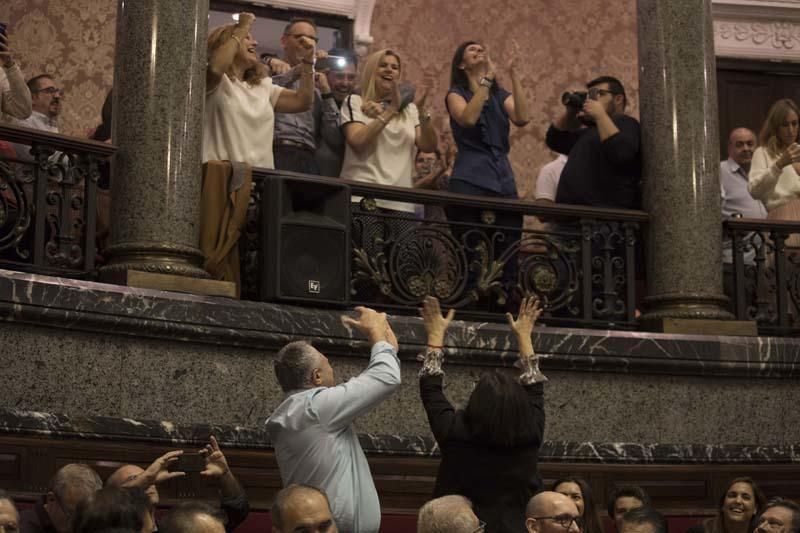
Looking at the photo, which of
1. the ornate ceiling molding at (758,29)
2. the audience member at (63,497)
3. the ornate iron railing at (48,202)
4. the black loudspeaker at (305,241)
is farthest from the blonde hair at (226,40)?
the ornate ceiling molding at (758,29)

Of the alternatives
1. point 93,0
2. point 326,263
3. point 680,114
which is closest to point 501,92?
point 680,114

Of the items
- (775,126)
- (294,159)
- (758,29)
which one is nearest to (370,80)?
(294,159)

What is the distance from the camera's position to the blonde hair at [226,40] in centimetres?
804

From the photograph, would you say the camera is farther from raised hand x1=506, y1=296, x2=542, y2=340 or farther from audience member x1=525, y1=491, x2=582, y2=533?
audience member x1=525, y1=491, x2=582, y2=533

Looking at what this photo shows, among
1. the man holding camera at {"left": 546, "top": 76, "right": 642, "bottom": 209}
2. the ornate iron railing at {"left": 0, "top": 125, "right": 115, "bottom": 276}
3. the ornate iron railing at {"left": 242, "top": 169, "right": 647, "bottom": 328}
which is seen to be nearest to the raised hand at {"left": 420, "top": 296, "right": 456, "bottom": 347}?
the ornate iron railing at {"left": 242, "top": 169, "right": 647, "bottom": 328}

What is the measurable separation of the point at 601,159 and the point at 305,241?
212 centimetres

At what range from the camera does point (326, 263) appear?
7.74 m

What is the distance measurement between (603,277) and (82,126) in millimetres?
4453

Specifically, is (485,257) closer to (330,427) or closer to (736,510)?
(736,510)

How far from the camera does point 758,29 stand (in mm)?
12805

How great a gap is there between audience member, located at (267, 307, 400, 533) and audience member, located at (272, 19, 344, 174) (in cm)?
285

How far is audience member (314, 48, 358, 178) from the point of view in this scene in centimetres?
855

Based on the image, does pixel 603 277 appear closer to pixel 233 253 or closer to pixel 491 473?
pixel 233 253

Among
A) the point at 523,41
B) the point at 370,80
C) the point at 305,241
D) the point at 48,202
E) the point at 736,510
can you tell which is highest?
the point at 523,41
